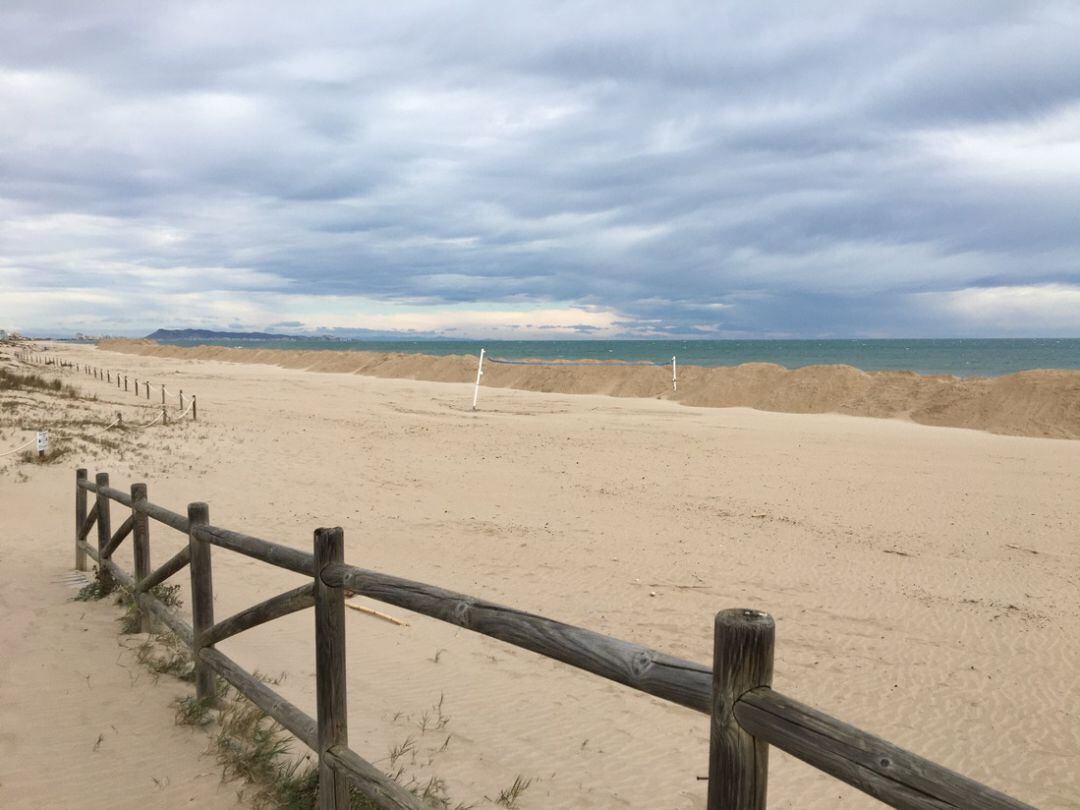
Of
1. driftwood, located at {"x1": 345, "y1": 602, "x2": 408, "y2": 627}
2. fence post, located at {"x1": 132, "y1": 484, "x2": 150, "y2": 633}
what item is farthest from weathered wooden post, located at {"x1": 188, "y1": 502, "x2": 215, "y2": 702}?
driftwood, located at {"x1": 345, "y1": 602, "x2": 408, "y2": 627}

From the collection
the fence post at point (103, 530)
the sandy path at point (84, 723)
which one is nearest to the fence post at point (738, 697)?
the sandy path at point (84, 723)

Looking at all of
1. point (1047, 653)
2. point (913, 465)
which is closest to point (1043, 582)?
point (1047, 653)

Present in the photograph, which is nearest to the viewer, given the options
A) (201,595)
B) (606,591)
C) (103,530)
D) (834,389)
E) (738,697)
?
(738,697)

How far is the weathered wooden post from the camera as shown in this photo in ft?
17.2

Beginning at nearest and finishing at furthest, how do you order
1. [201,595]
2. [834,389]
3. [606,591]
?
[201,595] < [606,591] < [834,389]

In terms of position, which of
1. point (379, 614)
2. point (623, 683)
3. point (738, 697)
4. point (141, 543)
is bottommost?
point (379, 614)

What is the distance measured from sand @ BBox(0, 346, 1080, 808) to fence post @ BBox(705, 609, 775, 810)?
2.83 m

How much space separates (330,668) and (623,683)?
5.99 feet

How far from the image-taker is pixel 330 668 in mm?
3719

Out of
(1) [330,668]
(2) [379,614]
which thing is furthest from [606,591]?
(1) [330,668]

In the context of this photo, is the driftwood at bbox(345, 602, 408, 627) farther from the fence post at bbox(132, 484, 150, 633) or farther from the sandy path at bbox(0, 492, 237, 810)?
the sandy path at bbox(0, 492, 237, 810)

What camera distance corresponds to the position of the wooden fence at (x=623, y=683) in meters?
1.82

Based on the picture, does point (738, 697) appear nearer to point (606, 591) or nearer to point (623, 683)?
point (623, 683)

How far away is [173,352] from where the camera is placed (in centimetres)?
10044
